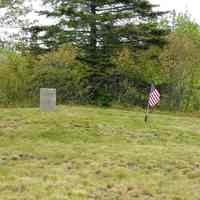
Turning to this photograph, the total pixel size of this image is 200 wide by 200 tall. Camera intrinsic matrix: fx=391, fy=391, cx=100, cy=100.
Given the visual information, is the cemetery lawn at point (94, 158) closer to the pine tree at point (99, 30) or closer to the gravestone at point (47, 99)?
the gravestone at point (47, 99)

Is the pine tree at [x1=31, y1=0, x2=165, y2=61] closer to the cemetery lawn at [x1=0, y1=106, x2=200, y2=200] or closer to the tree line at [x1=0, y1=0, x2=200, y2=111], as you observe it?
the tree line at [x1=0, y1=0, x2=200, y2=111]

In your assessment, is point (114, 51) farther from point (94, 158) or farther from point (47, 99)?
point (94, 158)

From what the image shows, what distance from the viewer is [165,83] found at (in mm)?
18344

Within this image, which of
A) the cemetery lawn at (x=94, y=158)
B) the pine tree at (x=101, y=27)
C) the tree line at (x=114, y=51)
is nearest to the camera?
the cemetery lawn at (x=94, y=158)

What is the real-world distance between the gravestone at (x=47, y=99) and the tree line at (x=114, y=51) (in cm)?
523

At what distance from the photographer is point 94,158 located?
689 centimetres

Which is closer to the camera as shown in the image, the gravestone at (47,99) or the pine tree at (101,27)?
the gravestone at (47,99)

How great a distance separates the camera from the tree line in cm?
1753

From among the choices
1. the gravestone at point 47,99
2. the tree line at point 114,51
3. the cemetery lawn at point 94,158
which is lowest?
the cemetery lawn at point 94,158

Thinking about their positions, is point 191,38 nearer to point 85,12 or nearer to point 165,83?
point 165,83

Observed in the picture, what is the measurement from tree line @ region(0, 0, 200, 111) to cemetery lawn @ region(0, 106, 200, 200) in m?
6.40

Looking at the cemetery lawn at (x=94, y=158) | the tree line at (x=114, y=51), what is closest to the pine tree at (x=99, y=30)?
the tree line at (x=114, y=51)

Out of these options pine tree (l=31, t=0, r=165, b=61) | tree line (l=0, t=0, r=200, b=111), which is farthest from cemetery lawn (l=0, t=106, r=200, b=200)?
pine tree (l=31, t=0, r=165, b=61)

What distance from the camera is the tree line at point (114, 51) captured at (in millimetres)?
17531
